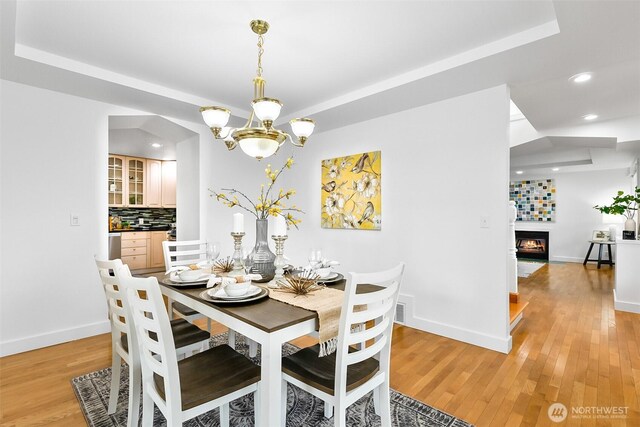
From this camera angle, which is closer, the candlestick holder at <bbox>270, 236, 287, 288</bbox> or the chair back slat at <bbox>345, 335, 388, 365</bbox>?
the chair back slat at <bbox>345, 335, 388, 365</bbox>

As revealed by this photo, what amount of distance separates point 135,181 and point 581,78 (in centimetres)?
687

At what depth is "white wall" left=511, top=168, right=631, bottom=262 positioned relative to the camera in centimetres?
727

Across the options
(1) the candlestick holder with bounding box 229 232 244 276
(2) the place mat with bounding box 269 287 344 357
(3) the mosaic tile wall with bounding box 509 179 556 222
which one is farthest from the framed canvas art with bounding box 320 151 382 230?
(3) the mosaic tile wall with bounding box 509 179 556 222

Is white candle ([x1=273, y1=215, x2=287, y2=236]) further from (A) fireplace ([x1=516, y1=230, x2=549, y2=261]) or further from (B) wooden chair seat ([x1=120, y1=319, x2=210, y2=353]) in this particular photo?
(A) fireplace ([x1=516, y1=230, x2=549, y2=261])

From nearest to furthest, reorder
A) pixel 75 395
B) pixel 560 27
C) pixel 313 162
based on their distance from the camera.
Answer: pixel 560 27, pixel 75 395, pixel 313 162

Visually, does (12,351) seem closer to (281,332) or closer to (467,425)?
(281,332)

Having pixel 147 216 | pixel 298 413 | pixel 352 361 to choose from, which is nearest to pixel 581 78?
pixel 352 361

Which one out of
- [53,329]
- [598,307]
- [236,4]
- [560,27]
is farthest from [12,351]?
[598,307]

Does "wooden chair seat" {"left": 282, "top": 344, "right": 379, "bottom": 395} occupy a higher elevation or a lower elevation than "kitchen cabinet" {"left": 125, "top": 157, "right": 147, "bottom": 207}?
lower

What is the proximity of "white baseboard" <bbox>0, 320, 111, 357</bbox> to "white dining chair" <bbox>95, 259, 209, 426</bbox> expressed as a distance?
149 centimetres

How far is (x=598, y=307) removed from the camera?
4.03 m

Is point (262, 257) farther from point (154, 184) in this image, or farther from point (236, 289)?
point (154, 184)

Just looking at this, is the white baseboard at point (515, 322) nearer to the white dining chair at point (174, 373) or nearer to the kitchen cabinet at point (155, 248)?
the white dining chair at point (174, 373)

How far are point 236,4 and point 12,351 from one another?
3237mm
